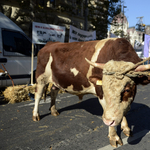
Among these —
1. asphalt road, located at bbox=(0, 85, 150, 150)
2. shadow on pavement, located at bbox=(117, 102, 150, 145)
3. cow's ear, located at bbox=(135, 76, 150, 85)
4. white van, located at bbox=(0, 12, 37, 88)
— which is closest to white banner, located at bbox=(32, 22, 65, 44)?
white van, located at bbox=(0, 12, 37, 88)

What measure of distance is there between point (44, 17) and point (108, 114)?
33.4 feet

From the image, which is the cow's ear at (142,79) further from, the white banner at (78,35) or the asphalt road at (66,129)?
the white banner at (78,35)

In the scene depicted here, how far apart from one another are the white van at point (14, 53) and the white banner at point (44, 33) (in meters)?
0.38

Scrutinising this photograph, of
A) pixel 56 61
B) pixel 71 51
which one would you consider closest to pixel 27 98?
pixel 56 61

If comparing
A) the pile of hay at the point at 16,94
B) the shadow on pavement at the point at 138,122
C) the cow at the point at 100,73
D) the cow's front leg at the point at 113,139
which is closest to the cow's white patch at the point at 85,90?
the cow at the point at 100,73

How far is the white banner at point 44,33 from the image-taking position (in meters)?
6.01

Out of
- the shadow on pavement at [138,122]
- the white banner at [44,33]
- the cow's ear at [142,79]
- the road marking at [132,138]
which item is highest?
the white banner at [44,33]

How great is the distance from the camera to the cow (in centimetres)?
199

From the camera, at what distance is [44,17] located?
10727 millimetres

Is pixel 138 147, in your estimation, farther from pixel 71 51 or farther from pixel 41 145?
pixel 71 51

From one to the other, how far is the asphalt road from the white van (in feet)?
4.60

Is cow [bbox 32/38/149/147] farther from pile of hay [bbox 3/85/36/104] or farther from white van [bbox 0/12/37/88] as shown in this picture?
white van [bbox 0/12/37/88]

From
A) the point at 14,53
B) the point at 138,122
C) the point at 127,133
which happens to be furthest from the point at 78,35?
the point at 127,133

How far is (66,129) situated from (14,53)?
3.83 meters
